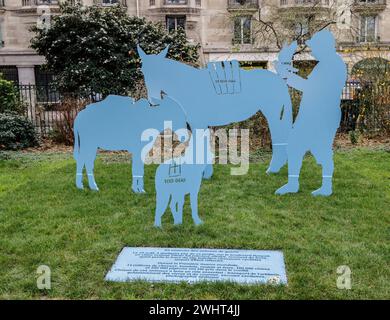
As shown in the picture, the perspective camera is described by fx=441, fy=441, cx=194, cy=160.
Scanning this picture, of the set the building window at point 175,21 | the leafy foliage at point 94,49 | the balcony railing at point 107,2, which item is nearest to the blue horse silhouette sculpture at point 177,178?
the leafy foliage at point 94,49

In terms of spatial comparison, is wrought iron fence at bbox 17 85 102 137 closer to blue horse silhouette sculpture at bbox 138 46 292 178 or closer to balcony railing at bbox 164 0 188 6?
blue horse silhouette sculpture at bbox 138 46 292 178

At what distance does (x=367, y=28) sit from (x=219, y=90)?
86.0 feet

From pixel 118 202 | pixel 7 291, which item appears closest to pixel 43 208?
pixel 118 202

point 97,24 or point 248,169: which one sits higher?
point 97,24

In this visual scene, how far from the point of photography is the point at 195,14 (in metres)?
29.6

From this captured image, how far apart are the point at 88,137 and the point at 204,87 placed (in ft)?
7.14

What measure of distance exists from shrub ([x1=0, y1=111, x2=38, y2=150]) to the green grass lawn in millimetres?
3879

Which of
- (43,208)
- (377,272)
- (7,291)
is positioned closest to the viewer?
(7,291)

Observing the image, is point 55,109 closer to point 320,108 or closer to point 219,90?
point 219,90

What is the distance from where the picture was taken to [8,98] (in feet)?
48.1

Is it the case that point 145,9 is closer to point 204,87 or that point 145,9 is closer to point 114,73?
point 114,73

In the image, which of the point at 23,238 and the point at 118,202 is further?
the point at 118,202

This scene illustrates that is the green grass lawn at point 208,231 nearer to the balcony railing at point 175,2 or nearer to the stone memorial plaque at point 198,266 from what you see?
the stone memorial plaque at point 198,266
